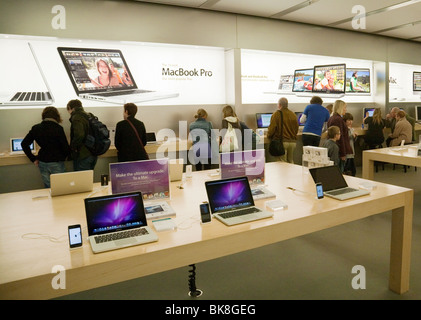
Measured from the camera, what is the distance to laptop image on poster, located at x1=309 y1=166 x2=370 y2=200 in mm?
2693

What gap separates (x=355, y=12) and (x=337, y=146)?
112 inches

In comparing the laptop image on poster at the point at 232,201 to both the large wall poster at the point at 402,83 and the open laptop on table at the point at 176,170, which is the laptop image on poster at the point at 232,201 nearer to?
the open laptop on table at the point at 176,170

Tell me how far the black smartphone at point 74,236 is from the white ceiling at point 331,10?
15.1 feet

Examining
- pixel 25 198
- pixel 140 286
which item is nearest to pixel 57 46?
pixel 25 198

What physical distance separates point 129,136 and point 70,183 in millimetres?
1486

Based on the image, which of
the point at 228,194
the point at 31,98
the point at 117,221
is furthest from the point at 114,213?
the point at 31,98

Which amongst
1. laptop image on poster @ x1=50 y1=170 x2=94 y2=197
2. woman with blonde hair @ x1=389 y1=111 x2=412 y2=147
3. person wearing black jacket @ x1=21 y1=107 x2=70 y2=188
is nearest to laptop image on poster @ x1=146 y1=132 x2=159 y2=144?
person wearing black jacket @ x1=21 y1=107 x2=70 y2=188

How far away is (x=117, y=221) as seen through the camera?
80.7 inches

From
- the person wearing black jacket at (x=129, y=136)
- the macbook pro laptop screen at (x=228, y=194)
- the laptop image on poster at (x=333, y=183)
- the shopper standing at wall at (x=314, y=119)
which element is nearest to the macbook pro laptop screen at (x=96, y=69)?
the person wearing black jacket at (x=129, y=136)

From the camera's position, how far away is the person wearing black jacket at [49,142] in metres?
4.18

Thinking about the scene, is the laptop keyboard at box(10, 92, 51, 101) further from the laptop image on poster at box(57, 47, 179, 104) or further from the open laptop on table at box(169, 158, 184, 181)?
the open laptop on table at box(169, 158, 184, 181)

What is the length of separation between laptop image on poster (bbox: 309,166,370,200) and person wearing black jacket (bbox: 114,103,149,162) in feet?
8.14

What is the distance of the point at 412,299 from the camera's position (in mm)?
2621

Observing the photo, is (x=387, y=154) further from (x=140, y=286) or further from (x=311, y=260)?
(x=140, y=286)
